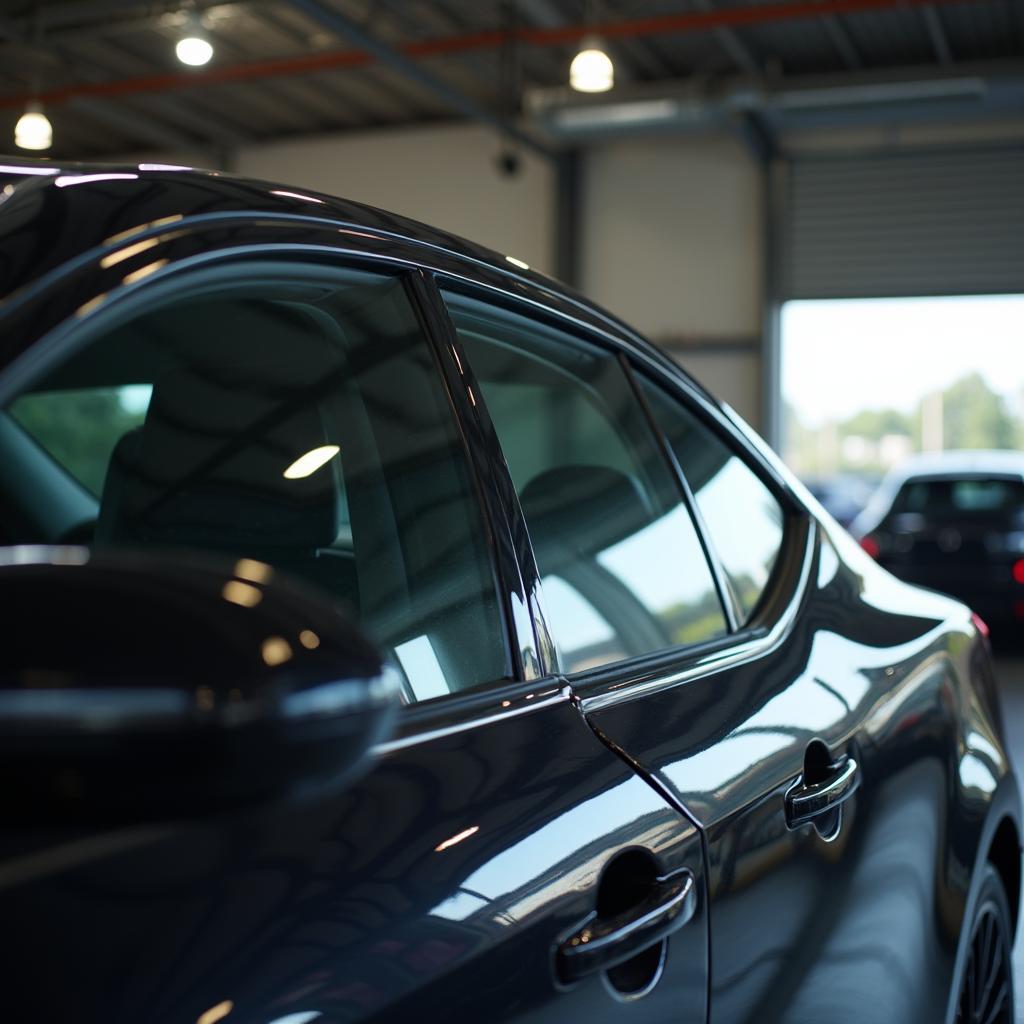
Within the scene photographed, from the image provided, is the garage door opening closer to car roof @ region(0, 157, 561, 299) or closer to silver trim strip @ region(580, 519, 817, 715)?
silver trim strip @ region(580, 519, 817, 715)

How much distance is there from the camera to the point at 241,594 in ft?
1.89

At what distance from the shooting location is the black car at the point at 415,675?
21.6 inches

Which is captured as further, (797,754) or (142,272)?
(797,754)

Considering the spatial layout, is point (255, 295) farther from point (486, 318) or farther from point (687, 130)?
point (687, 130)

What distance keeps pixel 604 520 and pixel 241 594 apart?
0.91 metres

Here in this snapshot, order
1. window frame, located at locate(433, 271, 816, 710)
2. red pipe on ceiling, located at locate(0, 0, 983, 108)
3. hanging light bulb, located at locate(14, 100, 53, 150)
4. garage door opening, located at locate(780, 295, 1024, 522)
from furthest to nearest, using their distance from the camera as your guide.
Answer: garage door opening, located at locate(780, 295, 1024, 522)
red pipe on ceiling, located at locate(0, 0, 983, 108)
hanging light bulb, located at locate(14, 100, 53, 150)
window frame, located at locate(433, 271, 816, 710)

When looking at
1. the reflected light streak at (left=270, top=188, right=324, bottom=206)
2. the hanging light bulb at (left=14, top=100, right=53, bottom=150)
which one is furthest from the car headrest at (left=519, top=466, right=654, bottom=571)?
the hanging light bulb at (left=14, top=100, right=53, bottom=150)

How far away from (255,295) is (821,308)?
12.8 meters

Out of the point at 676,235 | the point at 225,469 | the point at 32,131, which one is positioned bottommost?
the point at 225,469

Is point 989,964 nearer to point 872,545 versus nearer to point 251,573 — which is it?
point 251,573

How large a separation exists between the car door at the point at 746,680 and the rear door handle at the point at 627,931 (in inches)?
2.7

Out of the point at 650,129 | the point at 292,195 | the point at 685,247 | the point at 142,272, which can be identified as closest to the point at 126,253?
the point at 142,272

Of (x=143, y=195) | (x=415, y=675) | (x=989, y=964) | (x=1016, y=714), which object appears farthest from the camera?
(x=1016, y=714)

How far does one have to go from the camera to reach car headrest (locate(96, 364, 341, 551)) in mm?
1137
